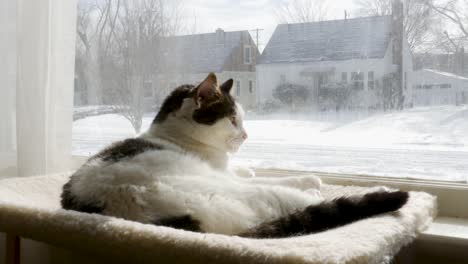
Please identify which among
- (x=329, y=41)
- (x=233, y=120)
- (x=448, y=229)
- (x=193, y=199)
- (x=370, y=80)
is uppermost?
(x=329, y=41)

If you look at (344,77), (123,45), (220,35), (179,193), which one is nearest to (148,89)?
(123,45)

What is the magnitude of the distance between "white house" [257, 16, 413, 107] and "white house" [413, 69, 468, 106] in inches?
0.9

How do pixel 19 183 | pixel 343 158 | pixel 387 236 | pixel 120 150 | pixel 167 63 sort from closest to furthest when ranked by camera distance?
pixel 387 236 < pixel 120 150 < pixel 19 183 < pixel 343 158 < pixel 167 63

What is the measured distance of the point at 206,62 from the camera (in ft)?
5.08

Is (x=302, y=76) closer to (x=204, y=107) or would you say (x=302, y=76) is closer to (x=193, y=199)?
(x=204, y=107)

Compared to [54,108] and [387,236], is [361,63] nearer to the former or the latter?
[387,236]

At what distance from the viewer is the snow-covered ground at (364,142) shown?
4.08 ft

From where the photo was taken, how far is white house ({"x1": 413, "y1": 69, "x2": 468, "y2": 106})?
121 centimetres

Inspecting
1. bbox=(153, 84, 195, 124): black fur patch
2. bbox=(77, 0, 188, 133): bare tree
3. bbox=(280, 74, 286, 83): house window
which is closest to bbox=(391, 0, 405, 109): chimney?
bbox=(280, 74, 286, 83): house window

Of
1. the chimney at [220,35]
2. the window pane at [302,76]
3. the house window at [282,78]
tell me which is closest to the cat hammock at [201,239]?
the window pane at [302,76]

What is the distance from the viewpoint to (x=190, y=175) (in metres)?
1.03

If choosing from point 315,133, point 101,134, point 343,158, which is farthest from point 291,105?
point 101,134

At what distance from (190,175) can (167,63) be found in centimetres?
62

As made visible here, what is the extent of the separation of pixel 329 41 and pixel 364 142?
286 millimetres
